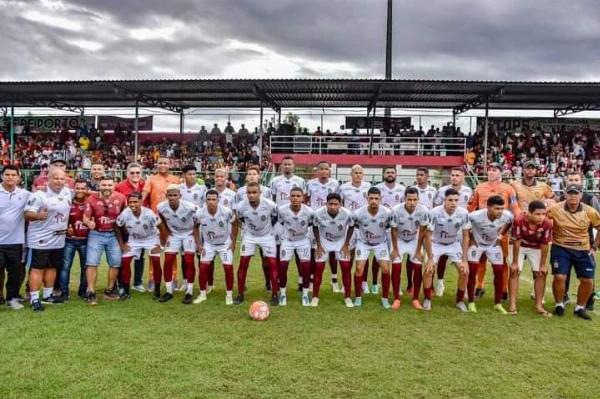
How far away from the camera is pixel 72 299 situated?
7660mm

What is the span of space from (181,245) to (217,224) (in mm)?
698

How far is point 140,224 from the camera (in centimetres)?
775

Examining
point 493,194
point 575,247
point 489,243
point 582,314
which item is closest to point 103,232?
point 489,243

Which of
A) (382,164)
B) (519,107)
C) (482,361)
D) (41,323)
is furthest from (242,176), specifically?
(519,107)

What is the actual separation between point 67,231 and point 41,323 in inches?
58.6

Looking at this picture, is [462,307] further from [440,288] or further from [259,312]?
[259,312]

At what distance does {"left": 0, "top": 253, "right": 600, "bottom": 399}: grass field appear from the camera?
4.61 metres

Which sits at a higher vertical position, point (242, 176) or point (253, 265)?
point (242, 176)

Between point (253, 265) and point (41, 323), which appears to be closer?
point (41, 323)

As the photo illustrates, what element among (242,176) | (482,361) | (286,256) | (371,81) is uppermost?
(371,81)

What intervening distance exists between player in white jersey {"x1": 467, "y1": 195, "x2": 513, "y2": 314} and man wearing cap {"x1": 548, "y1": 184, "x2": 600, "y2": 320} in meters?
0.72

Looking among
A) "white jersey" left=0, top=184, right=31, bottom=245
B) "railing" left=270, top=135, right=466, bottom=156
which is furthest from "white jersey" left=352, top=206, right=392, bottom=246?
"railing" left=270, top=135, right=466, bottom=156

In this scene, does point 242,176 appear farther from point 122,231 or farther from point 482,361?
point 482,361

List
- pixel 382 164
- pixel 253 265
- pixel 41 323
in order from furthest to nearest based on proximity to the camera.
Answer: pixel 382 164
pixel 253 265
pixel 41 323
